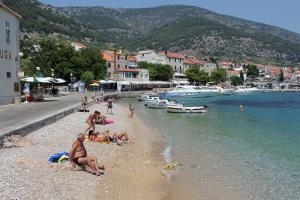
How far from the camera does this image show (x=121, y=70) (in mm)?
114812

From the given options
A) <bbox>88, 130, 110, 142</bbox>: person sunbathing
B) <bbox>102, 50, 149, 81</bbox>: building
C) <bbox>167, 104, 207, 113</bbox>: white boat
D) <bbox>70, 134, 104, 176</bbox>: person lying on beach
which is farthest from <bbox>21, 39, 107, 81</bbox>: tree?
<bbox>70, 134, 104, 176</bbox>: person lying on beach

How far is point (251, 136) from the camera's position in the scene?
2906 centimetres

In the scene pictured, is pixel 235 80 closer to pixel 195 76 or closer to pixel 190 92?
pixel 195 76

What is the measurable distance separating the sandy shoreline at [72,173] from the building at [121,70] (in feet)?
304

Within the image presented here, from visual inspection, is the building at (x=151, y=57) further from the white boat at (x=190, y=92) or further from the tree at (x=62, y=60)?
the tree at (x=62, y=60)

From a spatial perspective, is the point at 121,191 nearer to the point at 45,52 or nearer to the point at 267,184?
the point at 267,184

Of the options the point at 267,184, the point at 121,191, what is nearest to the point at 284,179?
the point at 267,184

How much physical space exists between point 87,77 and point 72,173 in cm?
7599

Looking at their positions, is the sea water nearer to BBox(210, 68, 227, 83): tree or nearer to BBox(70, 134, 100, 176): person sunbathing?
BBox(70, 134, 100, 176): person sunbathing

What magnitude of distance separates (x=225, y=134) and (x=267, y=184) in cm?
1477

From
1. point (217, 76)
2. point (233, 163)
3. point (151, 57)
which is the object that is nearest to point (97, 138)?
point (233, 163)

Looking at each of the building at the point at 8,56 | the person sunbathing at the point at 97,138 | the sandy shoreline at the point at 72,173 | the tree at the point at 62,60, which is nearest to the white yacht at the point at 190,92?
the tree at the point at 62,60

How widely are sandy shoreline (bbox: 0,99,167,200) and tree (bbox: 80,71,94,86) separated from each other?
6685 cm

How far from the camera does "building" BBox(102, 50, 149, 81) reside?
376ft
